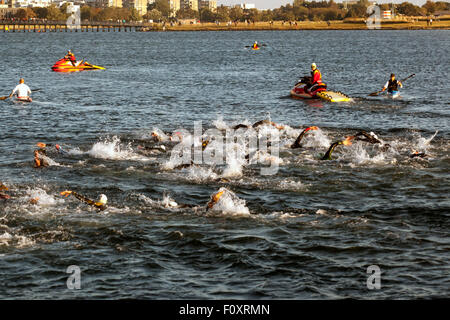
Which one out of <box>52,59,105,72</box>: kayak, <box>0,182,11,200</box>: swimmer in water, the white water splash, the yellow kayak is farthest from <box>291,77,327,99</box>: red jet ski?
<box>52,59,105,72</box>: kayak

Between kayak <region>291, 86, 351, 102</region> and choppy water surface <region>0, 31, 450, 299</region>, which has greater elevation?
kayak <region>291, 86, 351, 102</region>

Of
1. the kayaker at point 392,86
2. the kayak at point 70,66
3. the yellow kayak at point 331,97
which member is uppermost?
the kayak at point 70,66

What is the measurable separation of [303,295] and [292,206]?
647cm

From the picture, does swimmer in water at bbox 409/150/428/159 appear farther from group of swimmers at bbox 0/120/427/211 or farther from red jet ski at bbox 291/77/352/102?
red jet ski at bbox 291/77/352/102

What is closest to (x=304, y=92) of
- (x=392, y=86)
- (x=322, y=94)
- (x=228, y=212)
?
(x=322, y=94)

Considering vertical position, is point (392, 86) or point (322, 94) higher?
point (392, 86)

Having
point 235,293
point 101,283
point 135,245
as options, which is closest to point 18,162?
point 135,245

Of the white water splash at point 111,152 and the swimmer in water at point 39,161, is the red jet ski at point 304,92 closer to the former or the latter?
the white water splash at point 111,152

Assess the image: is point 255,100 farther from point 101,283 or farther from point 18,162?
point 101,283

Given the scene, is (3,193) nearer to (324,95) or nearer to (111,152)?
(111,152)

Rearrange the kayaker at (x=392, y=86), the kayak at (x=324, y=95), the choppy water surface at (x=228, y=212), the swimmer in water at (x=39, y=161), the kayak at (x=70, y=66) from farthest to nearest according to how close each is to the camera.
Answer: the kayak at (x=70, y=66) → the kayaker at (x=392, y=86) → the kayak at (x=324, y=95) → the swimmer in water at (x=39, y=161) → the choppy water surface at (x=228, y=212)

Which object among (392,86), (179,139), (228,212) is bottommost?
(228,212)

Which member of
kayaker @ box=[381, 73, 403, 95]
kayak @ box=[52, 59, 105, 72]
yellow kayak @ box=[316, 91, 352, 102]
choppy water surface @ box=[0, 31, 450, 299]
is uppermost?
kayak @ box=[52, 59, 105, 72]

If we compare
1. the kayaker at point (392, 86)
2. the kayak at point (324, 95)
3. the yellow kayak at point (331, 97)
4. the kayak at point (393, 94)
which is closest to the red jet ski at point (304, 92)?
the kayak at point (324, 95)
